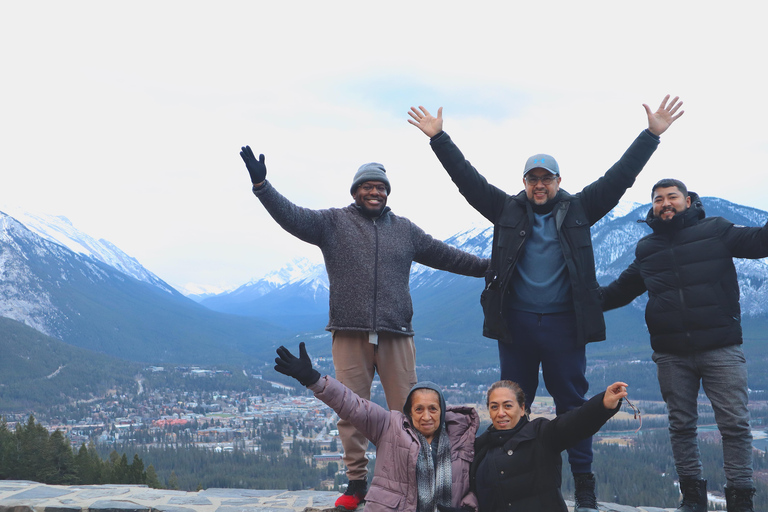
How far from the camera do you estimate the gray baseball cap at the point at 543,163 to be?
5230 millimetres

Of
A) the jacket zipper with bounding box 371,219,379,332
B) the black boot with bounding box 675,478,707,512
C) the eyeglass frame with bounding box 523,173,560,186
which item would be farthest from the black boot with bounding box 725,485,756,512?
the jacket zipper with bounding box 371,219,379,332

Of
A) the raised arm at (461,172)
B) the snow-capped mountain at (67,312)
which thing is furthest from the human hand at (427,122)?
the snow-capped mountain at (67,312)

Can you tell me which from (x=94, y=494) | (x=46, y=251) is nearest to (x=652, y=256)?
(x=94, y=494)

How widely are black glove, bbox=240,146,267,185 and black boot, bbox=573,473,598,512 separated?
12.2 feet

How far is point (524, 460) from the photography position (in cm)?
449

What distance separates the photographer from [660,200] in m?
5.39

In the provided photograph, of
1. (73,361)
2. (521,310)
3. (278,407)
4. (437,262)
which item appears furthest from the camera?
(73,361)

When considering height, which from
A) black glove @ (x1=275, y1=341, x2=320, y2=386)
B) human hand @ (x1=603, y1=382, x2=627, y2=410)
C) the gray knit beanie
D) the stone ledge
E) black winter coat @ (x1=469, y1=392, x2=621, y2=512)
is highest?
the gray knit beanie

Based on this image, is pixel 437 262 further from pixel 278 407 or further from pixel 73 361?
pixel 73 361

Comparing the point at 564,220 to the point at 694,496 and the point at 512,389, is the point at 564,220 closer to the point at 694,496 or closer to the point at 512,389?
the point at 512,389

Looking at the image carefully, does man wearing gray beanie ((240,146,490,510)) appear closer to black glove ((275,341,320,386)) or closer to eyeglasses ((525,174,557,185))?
black glove ((275,341,320,386))

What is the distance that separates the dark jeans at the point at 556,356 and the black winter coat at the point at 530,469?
532 mm

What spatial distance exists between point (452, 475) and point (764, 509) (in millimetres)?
52021

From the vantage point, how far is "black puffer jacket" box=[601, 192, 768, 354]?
504cm
